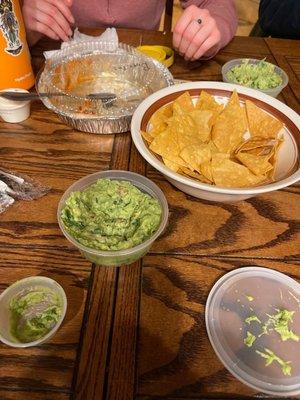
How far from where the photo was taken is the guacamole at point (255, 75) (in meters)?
1.15

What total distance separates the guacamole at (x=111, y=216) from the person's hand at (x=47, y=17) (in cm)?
83

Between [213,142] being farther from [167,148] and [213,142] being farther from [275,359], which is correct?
[275,359]

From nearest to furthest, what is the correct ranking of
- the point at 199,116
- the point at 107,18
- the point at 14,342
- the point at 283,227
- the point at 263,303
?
the point at 14,342
the point at 263,303
the point at 283,227
the point at 199,116
the point at 107,18

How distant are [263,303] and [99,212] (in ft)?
1.20

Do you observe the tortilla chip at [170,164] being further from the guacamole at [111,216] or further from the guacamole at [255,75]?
the guacamole at [255,75]

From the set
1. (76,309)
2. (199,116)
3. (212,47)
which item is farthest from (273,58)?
(76,309)

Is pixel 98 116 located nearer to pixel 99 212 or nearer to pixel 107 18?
pixel 99 212

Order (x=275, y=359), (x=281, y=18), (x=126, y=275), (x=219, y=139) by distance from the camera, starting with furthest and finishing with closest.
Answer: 1. (x=281, y=18)
2. (x=219, y=139)
3. (x=126, y=275)
4. (x=275, y=359)

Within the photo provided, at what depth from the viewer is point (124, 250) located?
0.63m

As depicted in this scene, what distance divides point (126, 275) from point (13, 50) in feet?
2.32

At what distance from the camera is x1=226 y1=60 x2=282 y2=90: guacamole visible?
3.79 ft

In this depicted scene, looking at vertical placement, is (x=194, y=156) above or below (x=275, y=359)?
above

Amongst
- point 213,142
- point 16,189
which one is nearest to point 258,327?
point 213,142

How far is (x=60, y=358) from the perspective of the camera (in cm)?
57
